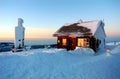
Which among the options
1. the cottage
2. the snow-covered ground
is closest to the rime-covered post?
the cottage

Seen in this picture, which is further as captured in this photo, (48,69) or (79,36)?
(79,36)

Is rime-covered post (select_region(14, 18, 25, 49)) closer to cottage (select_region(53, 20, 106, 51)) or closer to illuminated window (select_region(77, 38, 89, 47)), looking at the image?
cottage (select_region(53, 20, 106, 51))

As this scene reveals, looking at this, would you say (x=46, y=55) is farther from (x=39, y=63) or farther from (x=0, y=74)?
(x=0, y=74)

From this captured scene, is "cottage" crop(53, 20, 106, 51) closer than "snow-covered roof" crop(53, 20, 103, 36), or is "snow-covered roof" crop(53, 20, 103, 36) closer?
"snow-covered roof" crop(53, 20, 103, 36)

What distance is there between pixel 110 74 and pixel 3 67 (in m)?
9.21

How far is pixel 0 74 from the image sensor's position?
10102 mm

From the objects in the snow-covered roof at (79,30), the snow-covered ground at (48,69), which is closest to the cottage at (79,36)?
the snow-covered roof at (79,30)

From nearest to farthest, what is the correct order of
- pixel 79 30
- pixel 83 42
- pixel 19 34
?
pixel 19 34, pixel 83 42, pixel 79 30

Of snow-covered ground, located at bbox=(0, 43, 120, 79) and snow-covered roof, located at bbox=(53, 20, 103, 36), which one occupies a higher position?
snow-covered roof, located at bbox=(53, 20, 103, 36)

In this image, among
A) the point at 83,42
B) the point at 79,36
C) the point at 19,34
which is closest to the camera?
the point at 19,34

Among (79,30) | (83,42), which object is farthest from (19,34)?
(83,42)

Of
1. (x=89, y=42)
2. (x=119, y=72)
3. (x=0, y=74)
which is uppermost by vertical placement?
(x=89, y=42)

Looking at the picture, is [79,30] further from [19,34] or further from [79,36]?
[19,34]

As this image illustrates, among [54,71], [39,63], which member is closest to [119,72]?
[54,71]
